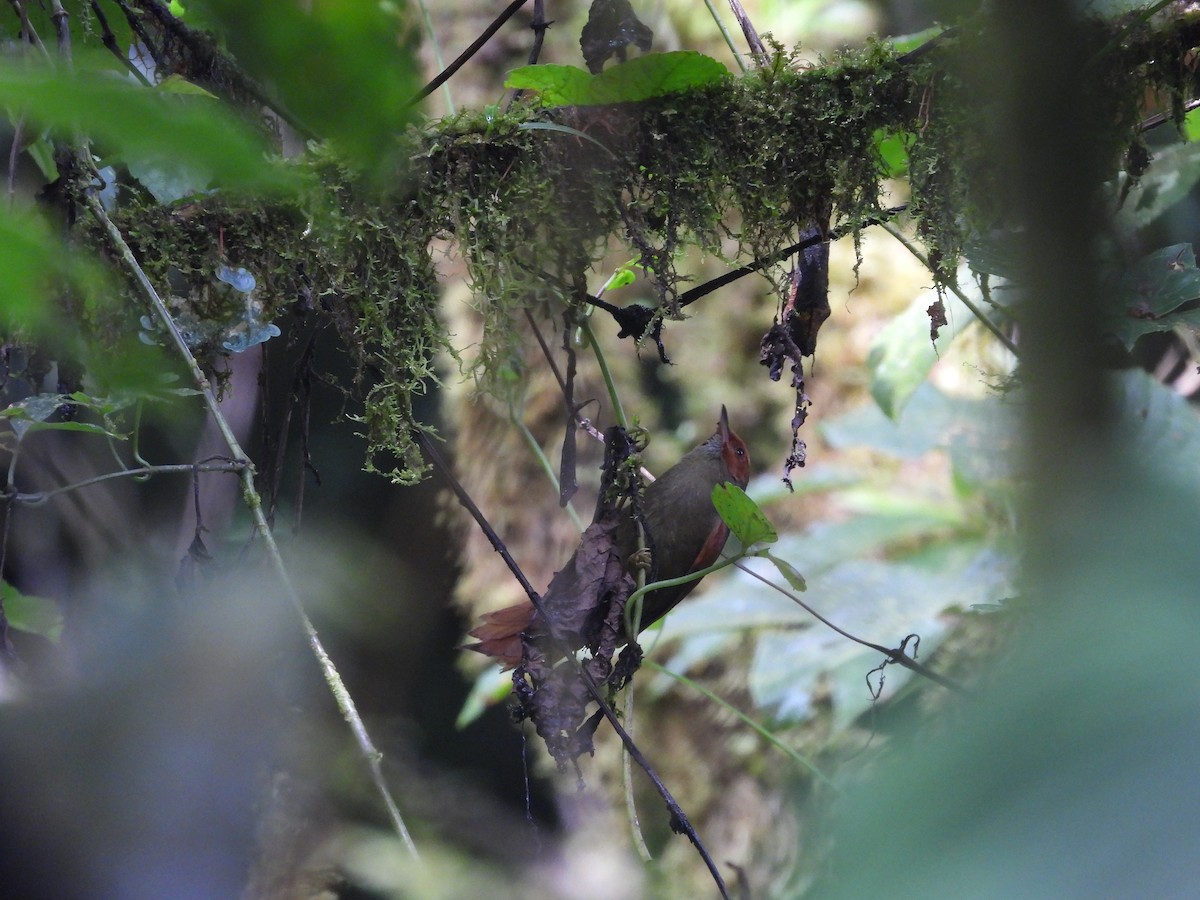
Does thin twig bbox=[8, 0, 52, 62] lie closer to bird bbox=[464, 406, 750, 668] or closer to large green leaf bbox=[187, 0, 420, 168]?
bird bbox=[464, 406, 750, 668]

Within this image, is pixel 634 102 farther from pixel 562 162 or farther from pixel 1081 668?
pixel 1081 668

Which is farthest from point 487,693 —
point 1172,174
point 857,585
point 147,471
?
point 1172,174

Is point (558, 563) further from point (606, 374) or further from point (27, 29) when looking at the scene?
A: point (27, 29)

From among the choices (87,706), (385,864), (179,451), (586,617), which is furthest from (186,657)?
(586,617)

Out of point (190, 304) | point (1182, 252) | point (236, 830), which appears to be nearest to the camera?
point (1182, 252)

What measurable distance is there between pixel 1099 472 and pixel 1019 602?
0.16 ft

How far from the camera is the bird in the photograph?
1272 mm

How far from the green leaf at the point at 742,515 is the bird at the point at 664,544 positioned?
0.48 feet

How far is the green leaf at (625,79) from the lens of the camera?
108cm

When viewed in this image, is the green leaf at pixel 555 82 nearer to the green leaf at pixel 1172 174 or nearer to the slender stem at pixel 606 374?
the slender stem at pixel 606 374

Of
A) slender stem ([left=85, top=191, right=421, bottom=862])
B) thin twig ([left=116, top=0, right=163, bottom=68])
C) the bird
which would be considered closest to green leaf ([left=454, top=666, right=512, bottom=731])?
the bird

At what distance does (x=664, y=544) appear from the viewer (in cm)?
131

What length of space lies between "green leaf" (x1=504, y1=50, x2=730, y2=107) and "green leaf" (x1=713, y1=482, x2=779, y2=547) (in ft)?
1.62

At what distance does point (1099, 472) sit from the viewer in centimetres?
27
